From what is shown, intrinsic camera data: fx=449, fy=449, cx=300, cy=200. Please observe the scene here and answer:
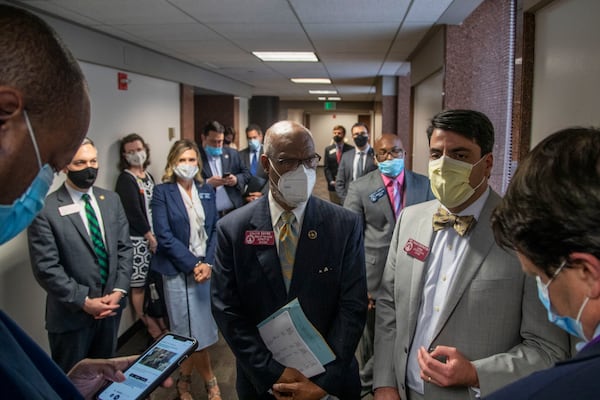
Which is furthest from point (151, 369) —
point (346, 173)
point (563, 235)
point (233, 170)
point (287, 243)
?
point (346, 173)

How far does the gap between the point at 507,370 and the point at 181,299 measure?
7.74 feet

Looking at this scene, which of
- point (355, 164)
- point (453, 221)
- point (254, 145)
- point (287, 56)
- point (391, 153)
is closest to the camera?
point (453, 221)

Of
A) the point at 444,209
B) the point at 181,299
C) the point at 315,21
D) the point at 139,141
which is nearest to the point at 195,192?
the point at 181,299

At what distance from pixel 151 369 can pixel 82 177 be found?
5.80 feet

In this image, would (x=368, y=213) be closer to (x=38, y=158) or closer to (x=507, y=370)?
(x=507, y=370)

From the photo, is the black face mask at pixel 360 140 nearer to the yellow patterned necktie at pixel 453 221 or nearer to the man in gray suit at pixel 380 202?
the man in gray suit at pixel 380 202

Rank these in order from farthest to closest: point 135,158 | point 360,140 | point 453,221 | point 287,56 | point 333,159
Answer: point 333,159 < point 287,56 < point 360,140 < point 135,158 < point 453,221

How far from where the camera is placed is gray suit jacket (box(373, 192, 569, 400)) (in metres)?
1.35

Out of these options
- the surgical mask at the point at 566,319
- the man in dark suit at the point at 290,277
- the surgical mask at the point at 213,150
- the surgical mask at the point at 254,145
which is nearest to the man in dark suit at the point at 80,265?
the man in dark suit at the point at 290,277

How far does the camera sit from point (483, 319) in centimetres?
145

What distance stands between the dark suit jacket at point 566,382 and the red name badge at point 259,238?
3.59 feet

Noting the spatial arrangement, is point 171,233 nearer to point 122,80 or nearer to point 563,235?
point 122,80

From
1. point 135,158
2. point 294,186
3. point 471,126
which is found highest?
point 471,126

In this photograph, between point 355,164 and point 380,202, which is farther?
point 355,164
